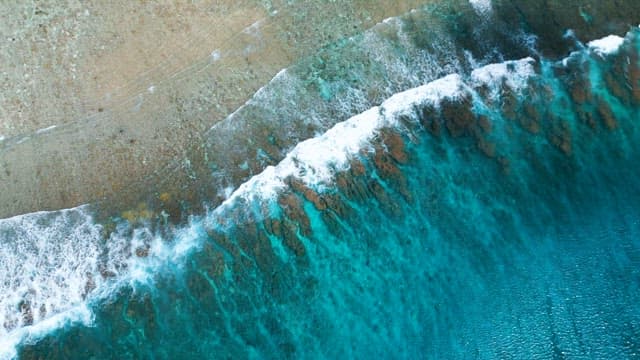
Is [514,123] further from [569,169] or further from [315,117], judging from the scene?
[315,117]

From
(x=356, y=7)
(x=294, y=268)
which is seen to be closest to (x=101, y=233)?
(x=294, y=268)

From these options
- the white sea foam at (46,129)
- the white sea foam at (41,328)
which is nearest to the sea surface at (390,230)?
the white sea foam at (41,328)

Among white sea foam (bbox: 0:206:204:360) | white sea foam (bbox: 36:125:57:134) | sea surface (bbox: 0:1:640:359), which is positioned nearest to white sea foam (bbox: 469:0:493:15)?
sea surface (bbox: 0:1:640:359)

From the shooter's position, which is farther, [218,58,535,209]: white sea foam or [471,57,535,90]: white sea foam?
[471,57,535,90]: white sea foam

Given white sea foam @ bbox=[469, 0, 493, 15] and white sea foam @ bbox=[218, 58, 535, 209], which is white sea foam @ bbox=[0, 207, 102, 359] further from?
white sea foam @ bbox=[469, 0, 493, 15]

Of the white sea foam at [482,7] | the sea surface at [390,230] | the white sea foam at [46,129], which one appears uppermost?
the white sea foam at [46,129]

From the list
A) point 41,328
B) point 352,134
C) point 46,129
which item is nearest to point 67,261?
point 41,328

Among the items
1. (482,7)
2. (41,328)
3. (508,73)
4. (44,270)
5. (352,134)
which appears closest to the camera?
(41,328)

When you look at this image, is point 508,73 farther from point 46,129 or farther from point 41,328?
point 41,328

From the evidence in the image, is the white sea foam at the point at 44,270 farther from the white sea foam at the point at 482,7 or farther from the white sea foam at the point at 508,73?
the white sea foam at the point at 482,7
